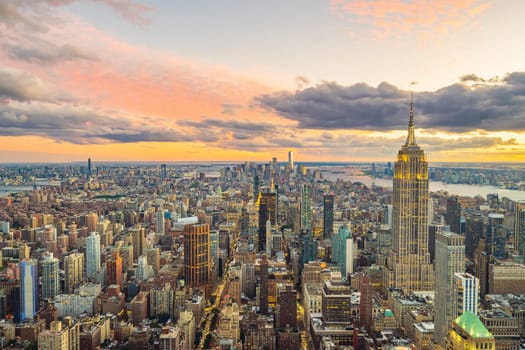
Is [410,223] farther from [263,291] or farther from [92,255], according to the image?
[92,255]

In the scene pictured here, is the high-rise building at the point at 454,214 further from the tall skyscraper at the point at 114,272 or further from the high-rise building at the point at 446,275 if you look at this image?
the tall skyscraper at the point at 114,272

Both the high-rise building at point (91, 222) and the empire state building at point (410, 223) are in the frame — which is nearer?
the empire state building at point (410, 223)

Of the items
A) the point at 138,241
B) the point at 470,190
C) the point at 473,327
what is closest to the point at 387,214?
the point at 470,190

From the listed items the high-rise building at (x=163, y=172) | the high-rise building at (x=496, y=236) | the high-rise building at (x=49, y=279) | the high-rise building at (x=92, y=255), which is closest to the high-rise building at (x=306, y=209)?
the high-rise building at (x=163, y=172)

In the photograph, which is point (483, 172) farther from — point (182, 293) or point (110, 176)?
point (110, 176)

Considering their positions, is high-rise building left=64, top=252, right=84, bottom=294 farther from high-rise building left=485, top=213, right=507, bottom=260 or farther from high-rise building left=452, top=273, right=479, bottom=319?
high-rise building left=485, top=213, right=507, bottom=260

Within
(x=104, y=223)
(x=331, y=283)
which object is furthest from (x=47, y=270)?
(x=331, y=283)
